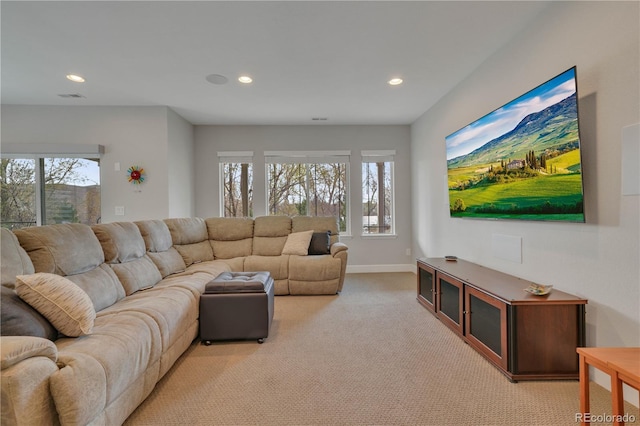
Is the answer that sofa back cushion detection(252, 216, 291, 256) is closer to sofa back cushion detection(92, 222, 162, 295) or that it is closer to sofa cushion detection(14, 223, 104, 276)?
sofa back cushion detection(92, 222, 162, 295)

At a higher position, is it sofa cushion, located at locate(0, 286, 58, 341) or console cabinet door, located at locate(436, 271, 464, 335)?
sofa cushion, located at locate(0, 286, 58, 341)

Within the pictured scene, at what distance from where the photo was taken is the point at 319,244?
3977 mm

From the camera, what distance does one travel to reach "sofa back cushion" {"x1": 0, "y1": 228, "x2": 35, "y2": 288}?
4.66 feet

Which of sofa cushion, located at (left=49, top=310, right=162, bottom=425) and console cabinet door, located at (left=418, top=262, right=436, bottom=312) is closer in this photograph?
sofa cushion, located at (left=49, top=310, right=162, bottom=425)

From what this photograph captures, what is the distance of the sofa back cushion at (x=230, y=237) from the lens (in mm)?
3932

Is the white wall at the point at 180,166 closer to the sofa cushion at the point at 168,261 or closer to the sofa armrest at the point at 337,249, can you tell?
the sofa cushion at the point at 168,261

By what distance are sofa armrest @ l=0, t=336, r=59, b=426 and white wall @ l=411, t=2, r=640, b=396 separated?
2.84 meters

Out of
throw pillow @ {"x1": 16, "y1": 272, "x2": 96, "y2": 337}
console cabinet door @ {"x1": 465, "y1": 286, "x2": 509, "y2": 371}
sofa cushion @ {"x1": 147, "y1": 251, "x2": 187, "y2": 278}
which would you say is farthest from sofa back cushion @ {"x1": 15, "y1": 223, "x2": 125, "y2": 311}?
console cabinet door @ {"x1": 465, "y1": 286, "x2": 509, "y2": 371}

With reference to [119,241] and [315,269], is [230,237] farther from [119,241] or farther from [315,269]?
[119,241]

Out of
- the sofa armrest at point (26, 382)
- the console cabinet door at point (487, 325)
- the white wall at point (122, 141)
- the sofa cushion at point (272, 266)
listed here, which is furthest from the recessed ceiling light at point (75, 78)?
the console cabinet door at point (487, 325)

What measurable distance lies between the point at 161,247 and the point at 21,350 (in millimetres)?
2041

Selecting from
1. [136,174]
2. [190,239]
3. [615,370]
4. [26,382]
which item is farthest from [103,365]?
[136,174]

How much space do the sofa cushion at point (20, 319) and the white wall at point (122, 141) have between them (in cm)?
267

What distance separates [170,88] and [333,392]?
11.9 ft
